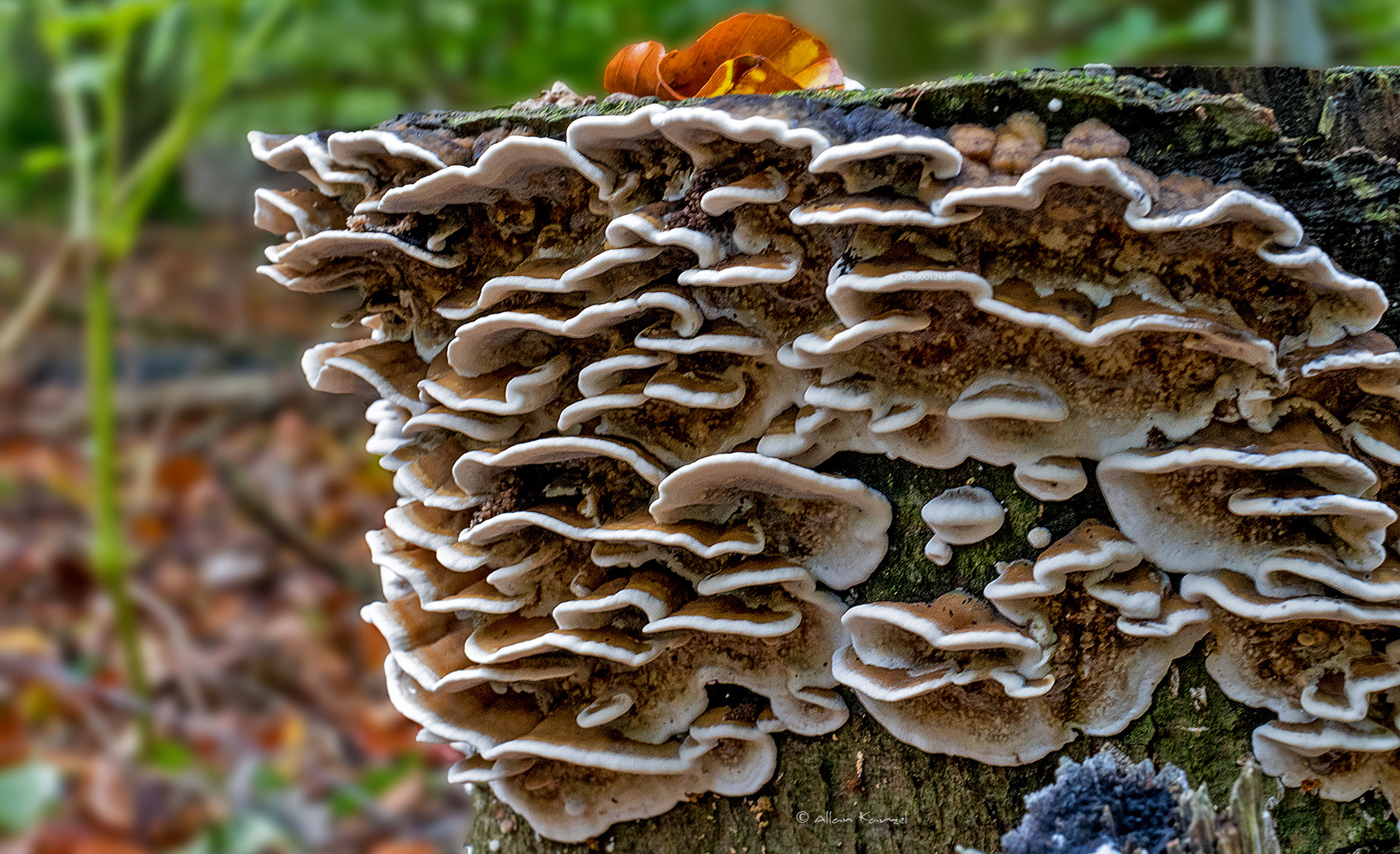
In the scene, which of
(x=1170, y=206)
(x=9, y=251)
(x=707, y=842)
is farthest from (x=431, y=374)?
(x=9, y=251)

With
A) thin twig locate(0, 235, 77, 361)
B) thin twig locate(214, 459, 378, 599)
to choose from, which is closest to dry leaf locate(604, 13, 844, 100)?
thin twig locate(0, 235, 77, 361)

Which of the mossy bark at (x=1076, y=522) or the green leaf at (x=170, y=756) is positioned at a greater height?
the mossy bark at (x=1076, y=522)
